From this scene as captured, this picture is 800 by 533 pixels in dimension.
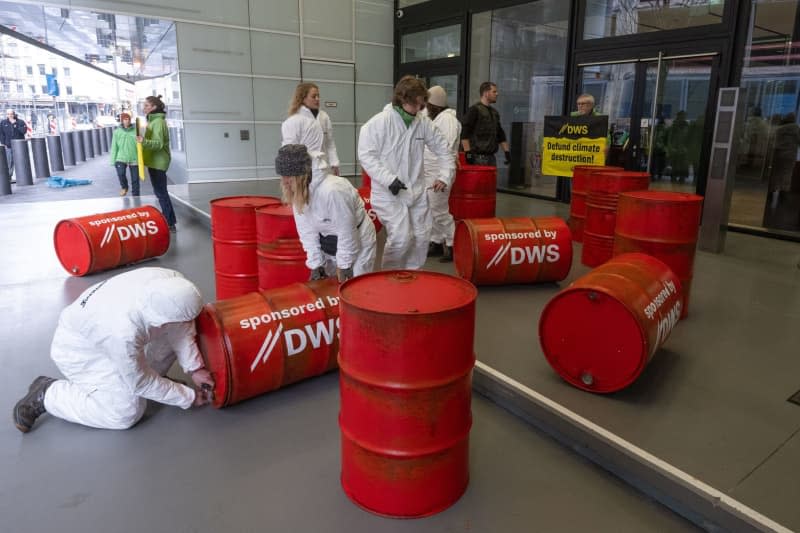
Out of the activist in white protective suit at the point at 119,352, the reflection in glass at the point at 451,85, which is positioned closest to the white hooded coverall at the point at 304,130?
the activist in white protective suit at the point at 119,352

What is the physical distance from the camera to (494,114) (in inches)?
265

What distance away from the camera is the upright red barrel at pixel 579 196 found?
5.82 metres

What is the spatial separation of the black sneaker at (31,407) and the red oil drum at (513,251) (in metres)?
3.07

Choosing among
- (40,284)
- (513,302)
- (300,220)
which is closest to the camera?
(300,220)

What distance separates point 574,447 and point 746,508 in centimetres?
74

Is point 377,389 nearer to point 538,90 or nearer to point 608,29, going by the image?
point 608,29

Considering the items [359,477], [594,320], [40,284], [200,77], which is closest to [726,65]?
[594,320]

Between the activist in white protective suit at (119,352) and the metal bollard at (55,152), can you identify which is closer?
the activist in white protective suit at (119,352)

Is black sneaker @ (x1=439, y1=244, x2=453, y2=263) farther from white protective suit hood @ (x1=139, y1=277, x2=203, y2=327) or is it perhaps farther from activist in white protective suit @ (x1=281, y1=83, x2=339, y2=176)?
white protective suit hood @ (x1=139, y1=277, x2=203, y2=327)

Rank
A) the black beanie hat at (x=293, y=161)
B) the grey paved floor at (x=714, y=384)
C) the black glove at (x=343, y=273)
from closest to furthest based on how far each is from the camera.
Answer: the grey paved floor at (x=714, y=384) < the black beanie hat at (x=293, y=161) < the black glove at (x=343, y=273)

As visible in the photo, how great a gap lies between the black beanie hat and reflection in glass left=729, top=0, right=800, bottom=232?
6.01m

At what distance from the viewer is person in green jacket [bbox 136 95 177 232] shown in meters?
6.82

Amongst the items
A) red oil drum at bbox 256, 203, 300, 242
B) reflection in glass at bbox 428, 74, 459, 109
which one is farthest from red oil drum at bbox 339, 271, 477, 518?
reflection in glass at bbox 428, 74, 459, 109

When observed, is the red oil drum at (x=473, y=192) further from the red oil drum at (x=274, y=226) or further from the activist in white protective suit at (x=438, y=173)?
the red oil drum at (x=274, y=226)
